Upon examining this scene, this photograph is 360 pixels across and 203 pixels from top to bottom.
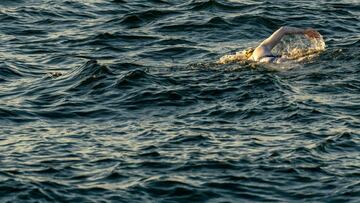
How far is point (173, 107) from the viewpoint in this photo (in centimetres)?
1933

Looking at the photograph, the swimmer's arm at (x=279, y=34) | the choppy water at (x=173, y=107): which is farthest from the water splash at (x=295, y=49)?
the swimmer's arm at (x=279, y=34)

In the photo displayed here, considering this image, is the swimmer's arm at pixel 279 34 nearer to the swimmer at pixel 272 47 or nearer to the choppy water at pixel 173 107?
the swimmer at pixel 272 47

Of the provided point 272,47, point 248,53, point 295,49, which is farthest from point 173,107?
point 295,49

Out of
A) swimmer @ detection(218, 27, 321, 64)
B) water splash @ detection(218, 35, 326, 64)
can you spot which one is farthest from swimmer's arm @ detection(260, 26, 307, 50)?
water splash @ detection(218, 35, 326, 64)

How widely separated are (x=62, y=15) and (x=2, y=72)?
5.63 m

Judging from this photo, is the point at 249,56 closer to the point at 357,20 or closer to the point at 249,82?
the point at 249,82

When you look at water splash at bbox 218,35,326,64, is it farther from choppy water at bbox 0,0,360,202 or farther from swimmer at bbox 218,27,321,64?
choppy water at bbox 0,0,360,202

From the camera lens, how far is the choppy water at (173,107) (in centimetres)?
1548

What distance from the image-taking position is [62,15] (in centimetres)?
2747

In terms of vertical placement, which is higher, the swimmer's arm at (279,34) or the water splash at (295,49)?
the swimmer's arm at (279,34)

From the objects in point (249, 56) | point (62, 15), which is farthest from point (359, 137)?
point (62, 15)

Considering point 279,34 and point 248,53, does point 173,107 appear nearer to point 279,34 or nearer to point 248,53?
point 279,34

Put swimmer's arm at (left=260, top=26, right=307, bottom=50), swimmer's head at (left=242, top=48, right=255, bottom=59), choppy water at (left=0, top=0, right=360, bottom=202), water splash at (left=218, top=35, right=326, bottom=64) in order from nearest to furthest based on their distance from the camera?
choppy water at (left=0, top=0, right=360, bottom=202), swimmer's arm at (left=260, top=26, right=307, bottom=50), water splash at (left=218, top=35, right=326, bottom=64), swimmer's head at (left=242, top=48, right=255, bottom=59)

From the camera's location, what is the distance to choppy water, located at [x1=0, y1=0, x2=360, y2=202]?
15.5 metres
